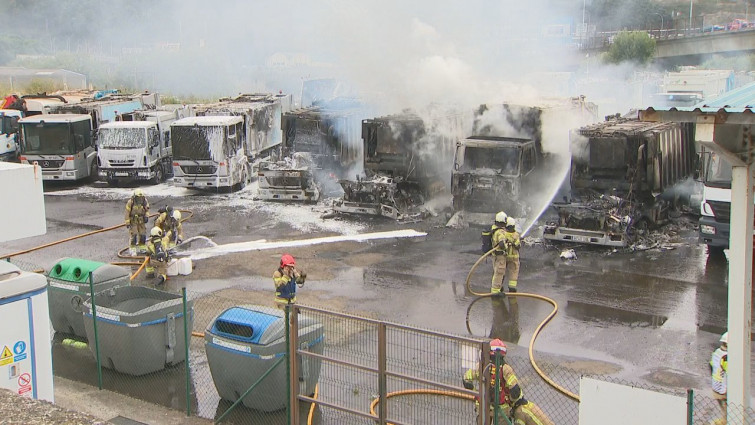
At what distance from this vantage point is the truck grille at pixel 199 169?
23.4 metres

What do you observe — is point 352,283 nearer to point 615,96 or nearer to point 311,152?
point 311,152

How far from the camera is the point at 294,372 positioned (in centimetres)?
846

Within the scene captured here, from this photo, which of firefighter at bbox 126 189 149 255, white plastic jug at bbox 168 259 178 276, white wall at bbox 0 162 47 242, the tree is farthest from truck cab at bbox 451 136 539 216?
the tree

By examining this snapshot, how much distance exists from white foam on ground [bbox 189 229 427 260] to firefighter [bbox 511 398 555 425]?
1023cm

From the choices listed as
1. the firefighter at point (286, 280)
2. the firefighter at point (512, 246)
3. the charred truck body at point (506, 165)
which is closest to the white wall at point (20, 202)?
the firefighter at point (286, 280)

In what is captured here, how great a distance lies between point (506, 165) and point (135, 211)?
7.87 m

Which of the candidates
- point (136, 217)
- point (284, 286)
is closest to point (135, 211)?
point (136, 217)

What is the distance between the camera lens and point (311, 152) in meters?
23.2

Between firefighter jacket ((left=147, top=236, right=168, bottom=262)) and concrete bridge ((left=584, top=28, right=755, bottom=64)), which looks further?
concrete bridge ((left=584, top=28, right=755, bottom=64))

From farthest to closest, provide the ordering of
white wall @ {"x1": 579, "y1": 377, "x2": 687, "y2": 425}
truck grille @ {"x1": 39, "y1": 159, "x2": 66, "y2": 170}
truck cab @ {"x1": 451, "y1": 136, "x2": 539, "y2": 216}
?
truck grille @ {"x1": 39, "y1": 159, "x2": 66, "y2": 170} < truck cab @ {"x1": 451, "y1": 136, "x2": 539, "y2": 216} < white wall @ {"x1": 579, "y1": 377, "x2": 687, "y2": 425}

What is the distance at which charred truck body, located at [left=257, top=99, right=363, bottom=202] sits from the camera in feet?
73.1

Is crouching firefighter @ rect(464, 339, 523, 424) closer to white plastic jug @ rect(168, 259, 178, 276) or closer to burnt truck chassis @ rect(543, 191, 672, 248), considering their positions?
white plastic jug @ rect(168, 259, 178, 276)

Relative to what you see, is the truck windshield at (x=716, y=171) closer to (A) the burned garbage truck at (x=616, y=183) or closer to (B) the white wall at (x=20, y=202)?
(A) the burned garbage truck at (x=616, y=183)

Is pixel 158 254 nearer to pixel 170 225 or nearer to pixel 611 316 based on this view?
pixel 170 225
